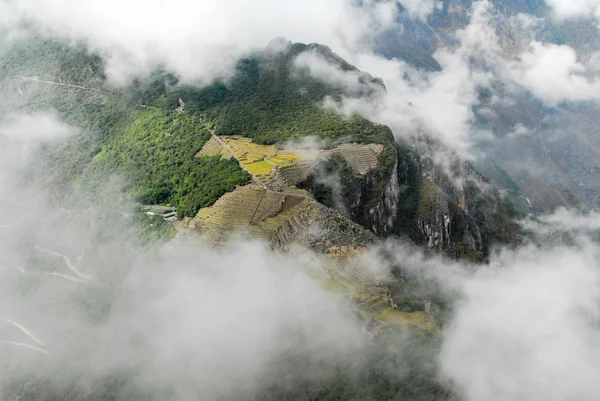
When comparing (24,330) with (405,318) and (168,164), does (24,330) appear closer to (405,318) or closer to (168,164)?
(168,164)

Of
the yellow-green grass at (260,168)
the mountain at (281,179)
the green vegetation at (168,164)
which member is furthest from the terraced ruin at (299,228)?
the green vegetation at (168,164)

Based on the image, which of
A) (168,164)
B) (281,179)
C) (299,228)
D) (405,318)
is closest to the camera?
(405,318)

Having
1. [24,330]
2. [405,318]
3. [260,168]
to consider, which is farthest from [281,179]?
[24,330]

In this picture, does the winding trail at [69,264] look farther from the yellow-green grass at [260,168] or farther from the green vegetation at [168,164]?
the yellow-green grass at [260,168]

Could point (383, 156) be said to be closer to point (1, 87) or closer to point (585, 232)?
point (1, 87)

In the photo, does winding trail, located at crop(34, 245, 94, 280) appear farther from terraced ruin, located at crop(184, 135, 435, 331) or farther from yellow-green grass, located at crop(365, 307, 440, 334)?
yellow-green grass, located at crop(365, 307, 440, 334)

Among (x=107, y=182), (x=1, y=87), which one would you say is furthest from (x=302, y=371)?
(x=1, y=87)

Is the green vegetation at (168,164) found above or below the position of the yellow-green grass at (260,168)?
below

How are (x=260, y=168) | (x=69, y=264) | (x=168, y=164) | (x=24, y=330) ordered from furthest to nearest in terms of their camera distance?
(x=168, y=164)
(x=260, y=168)
(x=69, y=264)
(x=24, y=330)
